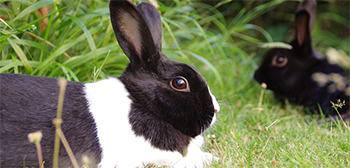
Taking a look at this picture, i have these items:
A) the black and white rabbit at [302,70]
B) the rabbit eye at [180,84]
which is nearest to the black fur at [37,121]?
the rabbit eye at [180,84]

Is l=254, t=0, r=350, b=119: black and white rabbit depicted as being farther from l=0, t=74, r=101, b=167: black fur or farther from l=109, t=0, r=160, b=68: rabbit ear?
l=0, t=74, r=101, b=167: black fur

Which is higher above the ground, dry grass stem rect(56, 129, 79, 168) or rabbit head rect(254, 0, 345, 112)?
dry grass stem rect(56, 129, 79, 168)

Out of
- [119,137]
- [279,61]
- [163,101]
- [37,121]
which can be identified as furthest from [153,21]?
[279,61]

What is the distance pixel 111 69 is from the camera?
323 centimetres

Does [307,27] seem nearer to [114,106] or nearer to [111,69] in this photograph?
[111,69]

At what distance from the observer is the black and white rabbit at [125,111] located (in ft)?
5.84

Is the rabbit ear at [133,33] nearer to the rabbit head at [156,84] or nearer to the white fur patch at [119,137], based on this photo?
the rabbit head at [156,84]

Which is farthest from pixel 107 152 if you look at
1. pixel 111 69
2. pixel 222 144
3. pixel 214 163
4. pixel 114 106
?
pixel 111 69

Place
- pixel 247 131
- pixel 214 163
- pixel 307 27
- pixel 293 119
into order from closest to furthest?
pixel 214 163 → pixel 247 131 → pixel 293 119 → pixel 307 27

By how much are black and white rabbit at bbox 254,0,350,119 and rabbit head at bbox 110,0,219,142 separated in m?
1.70

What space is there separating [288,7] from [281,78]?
3009 millimetres

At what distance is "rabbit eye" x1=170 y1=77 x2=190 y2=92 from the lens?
1977 millimetres

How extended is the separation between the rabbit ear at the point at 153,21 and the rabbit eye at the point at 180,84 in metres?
0.23

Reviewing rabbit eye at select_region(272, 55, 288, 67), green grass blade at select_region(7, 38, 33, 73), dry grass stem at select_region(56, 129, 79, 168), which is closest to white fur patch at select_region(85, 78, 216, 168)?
dry grass stem at select_region(56, 129, 79, 168)
